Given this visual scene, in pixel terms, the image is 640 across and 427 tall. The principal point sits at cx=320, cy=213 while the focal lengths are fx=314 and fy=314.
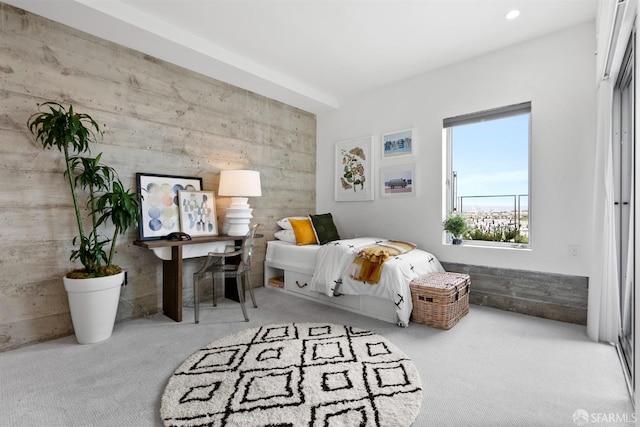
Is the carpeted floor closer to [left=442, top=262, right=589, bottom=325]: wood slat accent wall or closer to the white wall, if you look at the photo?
[left=442, top=262, right=589, bottom=325]: wood slat accent wall

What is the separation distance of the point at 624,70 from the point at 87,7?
3.72 m

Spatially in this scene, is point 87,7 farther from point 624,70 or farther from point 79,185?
point 624,70

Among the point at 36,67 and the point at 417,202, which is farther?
the point at 417,202

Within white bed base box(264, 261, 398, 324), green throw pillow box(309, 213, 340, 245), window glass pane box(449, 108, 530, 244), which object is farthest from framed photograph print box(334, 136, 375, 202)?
white bed base box(264, 261, 398, 324)

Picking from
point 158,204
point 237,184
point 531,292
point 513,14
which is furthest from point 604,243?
point 158,204

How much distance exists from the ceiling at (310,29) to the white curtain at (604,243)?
0.95 m

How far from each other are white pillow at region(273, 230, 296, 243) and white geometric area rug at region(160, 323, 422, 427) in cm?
163

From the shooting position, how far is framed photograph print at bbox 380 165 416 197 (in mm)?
3701

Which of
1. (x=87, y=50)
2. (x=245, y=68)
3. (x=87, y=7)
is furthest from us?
(x=245, y=68)

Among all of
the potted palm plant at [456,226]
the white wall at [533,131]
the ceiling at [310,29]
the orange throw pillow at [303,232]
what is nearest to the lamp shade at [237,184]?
the orange throw pillow at [303,232]

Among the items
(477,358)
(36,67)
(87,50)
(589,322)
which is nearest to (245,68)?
(87,50)

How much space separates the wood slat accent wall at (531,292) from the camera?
2701 millimetres

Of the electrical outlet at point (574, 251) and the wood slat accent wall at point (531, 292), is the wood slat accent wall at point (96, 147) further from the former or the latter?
the electrical outlet at point (574, 251)

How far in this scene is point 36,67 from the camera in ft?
7.66
